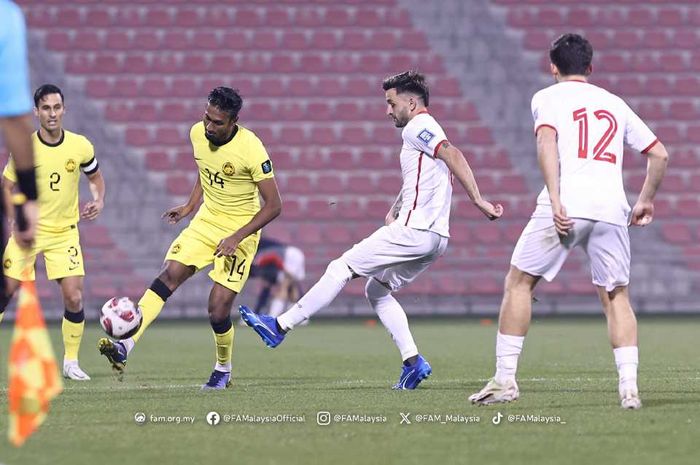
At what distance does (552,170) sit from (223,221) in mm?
2840

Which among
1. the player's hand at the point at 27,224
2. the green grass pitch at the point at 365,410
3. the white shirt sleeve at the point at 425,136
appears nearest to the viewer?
the player's hand at the point at 27,224

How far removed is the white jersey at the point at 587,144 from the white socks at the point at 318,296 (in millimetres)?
1999

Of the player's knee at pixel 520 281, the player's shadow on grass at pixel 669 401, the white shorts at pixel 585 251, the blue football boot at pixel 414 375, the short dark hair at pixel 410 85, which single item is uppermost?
the short dark hair at pixel 410 85

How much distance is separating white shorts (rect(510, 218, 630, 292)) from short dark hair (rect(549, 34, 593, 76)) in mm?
805

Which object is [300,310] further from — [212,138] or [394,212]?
[212,138]

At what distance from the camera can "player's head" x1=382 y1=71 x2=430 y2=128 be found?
8.32 meters

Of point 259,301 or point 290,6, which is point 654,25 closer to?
point 290,6

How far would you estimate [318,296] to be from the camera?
8250mm

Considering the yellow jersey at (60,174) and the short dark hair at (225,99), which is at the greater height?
the short dark hair at (225,99)

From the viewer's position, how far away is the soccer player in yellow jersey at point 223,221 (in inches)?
334

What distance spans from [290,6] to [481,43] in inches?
133

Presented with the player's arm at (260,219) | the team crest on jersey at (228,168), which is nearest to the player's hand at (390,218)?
the player's arm at (260,219)

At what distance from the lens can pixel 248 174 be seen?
867 cm

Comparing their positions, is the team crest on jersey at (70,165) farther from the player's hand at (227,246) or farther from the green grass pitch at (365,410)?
the player's hand at (227,246)
